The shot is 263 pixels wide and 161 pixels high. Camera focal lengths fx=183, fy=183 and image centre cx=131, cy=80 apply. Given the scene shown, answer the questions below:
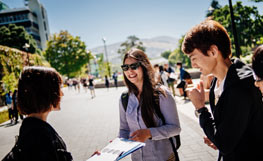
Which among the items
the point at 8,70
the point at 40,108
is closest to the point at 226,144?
the point at 40,108

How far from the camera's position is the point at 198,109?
4.73ft

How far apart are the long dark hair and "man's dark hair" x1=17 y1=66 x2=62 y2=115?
97 cm

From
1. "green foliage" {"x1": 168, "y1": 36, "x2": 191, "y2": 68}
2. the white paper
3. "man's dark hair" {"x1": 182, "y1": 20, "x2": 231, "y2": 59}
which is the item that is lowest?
the white paper

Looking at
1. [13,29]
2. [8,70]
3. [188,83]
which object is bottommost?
[188,83]

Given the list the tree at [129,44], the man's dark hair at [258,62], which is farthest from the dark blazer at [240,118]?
the tree at [129,44]

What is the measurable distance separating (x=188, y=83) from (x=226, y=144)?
9.30 metres

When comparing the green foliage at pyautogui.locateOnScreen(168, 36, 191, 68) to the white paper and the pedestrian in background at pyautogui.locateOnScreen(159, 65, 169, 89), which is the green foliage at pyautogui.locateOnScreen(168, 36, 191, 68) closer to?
the pedestrian in background at pyautogui.locateOnScreen(159, 65, 169, 89)

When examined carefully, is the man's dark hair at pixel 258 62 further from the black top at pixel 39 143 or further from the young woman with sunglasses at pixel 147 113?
the black top at pixel 39 143

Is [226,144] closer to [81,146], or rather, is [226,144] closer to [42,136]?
[42,136]

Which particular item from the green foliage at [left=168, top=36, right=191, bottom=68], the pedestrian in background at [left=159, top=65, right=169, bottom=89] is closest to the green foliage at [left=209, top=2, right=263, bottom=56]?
the green foliage at [left=168, top=36, right=191, bottom=68]

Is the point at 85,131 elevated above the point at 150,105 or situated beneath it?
situated beneath

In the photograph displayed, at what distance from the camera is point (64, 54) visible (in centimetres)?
4684

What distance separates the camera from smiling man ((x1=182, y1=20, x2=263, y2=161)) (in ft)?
3.64

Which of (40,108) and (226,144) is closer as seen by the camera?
(226,144)
